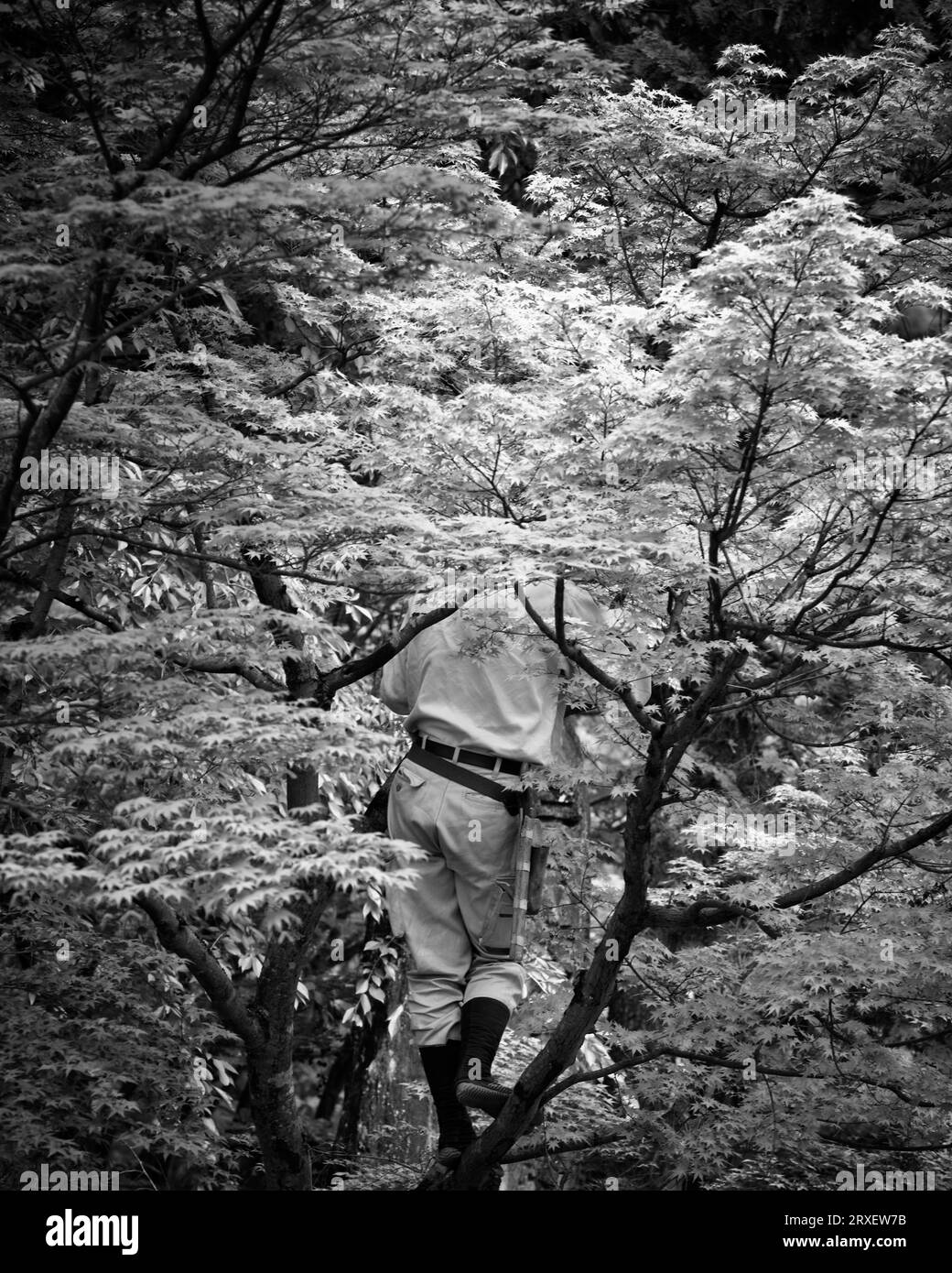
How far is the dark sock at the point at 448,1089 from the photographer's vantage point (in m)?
3.78

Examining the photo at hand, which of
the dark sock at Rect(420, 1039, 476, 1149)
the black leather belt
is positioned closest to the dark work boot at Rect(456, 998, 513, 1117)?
the dark sock at Rect(420, 1039, 476, 1149)

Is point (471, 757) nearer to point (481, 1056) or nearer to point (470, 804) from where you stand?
point (470, 804)

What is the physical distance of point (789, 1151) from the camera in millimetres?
4859

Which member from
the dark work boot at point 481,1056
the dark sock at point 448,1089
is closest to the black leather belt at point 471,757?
the dark work boot at point 481,1056

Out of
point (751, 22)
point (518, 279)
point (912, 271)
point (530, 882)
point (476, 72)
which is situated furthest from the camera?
point (751, 22)

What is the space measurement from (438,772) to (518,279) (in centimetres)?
231

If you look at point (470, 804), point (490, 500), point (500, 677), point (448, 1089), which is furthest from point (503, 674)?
point (448, 1089)

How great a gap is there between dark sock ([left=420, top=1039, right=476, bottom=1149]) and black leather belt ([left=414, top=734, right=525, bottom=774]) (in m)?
0.86

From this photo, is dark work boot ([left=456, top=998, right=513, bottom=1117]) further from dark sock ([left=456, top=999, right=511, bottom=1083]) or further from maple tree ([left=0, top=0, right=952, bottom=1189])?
maple tree ([left=0, top=0, right=952, bottom=1189])

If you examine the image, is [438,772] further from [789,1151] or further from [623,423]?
[789,1151]

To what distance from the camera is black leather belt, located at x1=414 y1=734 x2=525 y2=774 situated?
3959mm

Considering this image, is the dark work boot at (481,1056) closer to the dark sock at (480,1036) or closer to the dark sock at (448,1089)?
the dark sock at (480,1036)

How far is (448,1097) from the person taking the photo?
378 centimetres

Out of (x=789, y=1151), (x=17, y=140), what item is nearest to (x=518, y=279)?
(x=17, y=140)
